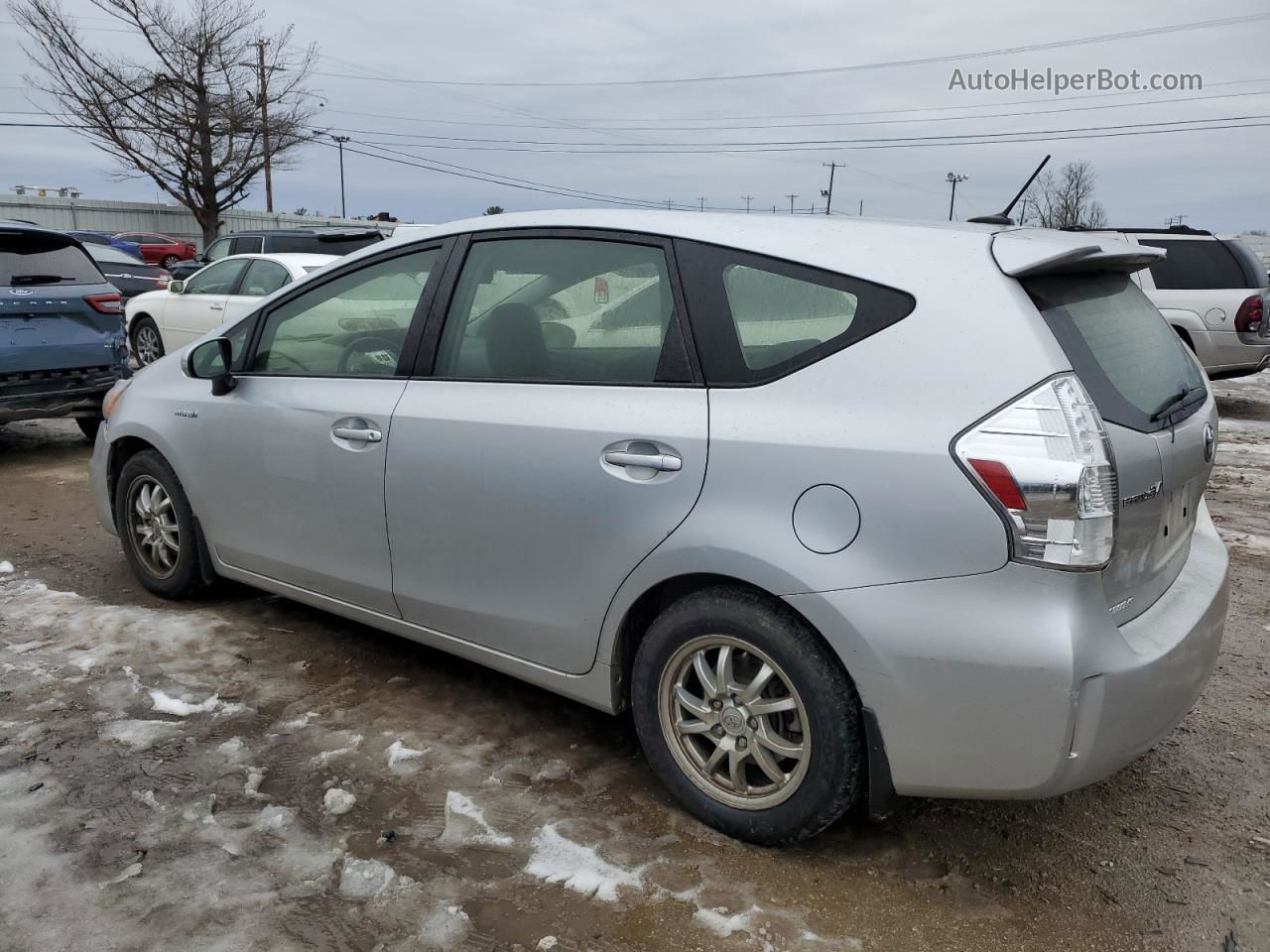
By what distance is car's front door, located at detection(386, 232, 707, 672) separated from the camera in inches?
110

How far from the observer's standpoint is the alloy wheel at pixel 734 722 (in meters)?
2.61

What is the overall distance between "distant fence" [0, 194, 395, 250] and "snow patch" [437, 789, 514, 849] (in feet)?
123

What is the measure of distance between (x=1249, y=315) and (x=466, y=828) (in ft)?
34.7

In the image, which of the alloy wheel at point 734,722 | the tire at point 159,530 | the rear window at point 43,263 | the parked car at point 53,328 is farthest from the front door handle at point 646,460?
the rear window at point 43,263

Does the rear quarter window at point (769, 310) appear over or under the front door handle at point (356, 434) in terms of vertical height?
over

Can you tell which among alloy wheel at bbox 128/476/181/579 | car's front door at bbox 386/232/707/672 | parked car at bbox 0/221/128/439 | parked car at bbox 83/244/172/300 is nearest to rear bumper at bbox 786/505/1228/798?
car's front door at bbox 386/232/707/672

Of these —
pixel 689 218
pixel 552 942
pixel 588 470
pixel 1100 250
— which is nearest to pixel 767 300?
pixel 689 218

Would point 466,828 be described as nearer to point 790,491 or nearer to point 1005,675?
point 790,491

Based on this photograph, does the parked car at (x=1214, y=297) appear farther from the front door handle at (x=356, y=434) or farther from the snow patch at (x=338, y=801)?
the snow patch at (x=338, y=801)

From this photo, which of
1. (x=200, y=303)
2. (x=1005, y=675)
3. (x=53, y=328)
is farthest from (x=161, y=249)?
(x=1005, y=675)

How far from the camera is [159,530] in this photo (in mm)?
4523

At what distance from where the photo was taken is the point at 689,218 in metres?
3.03

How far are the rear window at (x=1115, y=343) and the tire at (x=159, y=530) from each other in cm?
352

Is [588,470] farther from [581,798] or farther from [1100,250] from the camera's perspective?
[1100,250]
